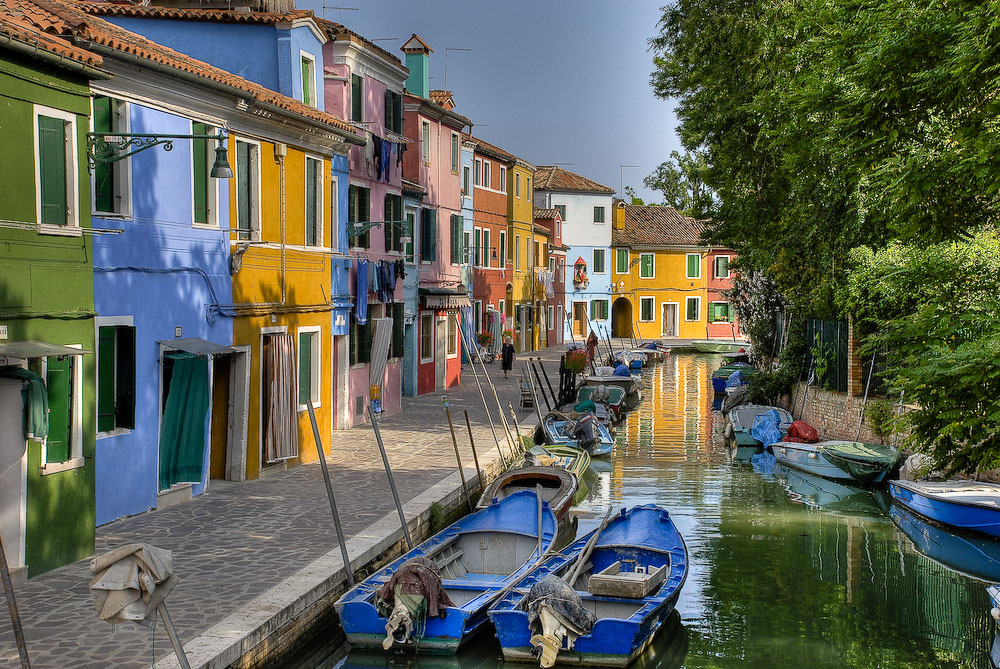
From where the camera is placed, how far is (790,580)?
15.1 metres

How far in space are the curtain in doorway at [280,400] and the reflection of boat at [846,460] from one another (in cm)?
1146

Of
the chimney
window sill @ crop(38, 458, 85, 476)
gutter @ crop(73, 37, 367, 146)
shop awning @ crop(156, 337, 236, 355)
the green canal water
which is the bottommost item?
the green canal water

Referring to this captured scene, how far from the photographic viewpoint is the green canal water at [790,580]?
12.1 metres

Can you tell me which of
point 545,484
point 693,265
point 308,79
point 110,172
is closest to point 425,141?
point 308,79

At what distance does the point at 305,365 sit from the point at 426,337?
543 inches

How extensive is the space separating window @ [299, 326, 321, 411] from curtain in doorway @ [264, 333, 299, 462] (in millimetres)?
893

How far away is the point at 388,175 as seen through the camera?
2803 centimetres

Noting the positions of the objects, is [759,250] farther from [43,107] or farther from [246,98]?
[43,107]

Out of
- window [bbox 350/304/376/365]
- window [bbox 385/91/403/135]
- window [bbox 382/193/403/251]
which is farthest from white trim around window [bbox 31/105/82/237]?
window [bbox 385/91/403/135]

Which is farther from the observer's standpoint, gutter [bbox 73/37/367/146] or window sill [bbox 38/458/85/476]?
gutter [bbox 73/37/367/146]

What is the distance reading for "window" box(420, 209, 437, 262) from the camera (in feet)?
109

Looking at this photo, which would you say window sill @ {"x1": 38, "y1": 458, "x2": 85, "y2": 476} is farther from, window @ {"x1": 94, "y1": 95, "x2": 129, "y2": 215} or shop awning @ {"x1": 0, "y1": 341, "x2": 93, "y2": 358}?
window @ {"x1": 94, "y1": 95, "x2": 129, "y2": 215}

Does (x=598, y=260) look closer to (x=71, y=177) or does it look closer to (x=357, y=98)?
(x=357, y=98)

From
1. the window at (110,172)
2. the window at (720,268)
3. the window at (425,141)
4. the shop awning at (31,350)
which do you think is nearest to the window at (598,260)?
the window at (720,268)
